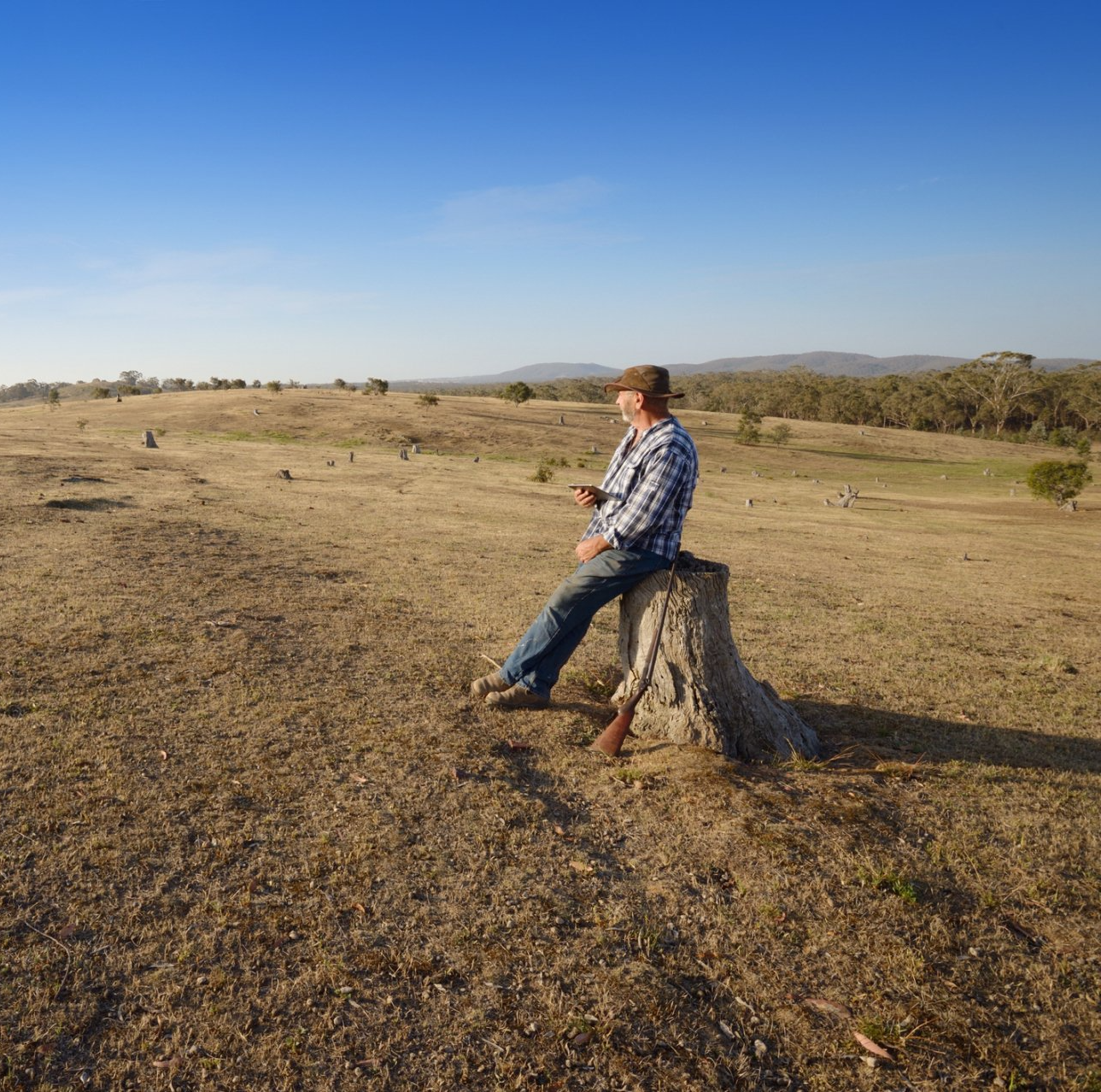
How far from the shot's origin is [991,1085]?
315 cm

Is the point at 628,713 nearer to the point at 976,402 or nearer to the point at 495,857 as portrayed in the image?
the point at 495,857

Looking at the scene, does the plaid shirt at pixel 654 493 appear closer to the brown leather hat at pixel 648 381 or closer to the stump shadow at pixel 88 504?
the brown leather hat at pixel 648 381

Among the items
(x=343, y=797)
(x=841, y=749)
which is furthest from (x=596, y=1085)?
(x=841, y=749)

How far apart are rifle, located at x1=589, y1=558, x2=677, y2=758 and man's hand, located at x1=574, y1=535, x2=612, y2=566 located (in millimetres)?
573

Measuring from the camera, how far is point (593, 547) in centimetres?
589

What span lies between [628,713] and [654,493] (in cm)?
180

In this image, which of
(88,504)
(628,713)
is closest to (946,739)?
(628,713)

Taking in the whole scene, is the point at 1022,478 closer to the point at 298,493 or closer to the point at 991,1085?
the point at 298,493

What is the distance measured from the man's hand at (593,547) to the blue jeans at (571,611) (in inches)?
2.4

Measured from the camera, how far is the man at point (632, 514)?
18.6ft

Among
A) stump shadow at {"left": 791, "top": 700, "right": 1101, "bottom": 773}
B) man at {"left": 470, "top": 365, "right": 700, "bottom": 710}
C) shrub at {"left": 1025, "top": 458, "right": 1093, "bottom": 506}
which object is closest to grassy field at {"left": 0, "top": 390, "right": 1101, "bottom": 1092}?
stump shadow at {"left": 791, "top": 700, "right": 1101, "bottom": 773}

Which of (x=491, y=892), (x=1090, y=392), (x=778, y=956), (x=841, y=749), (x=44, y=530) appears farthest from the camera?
(x=1090, y=392)

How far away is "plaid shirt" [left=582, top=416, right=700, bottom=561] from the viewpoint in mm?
5637

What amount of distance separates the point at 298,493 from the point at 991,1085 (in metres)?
20.7
